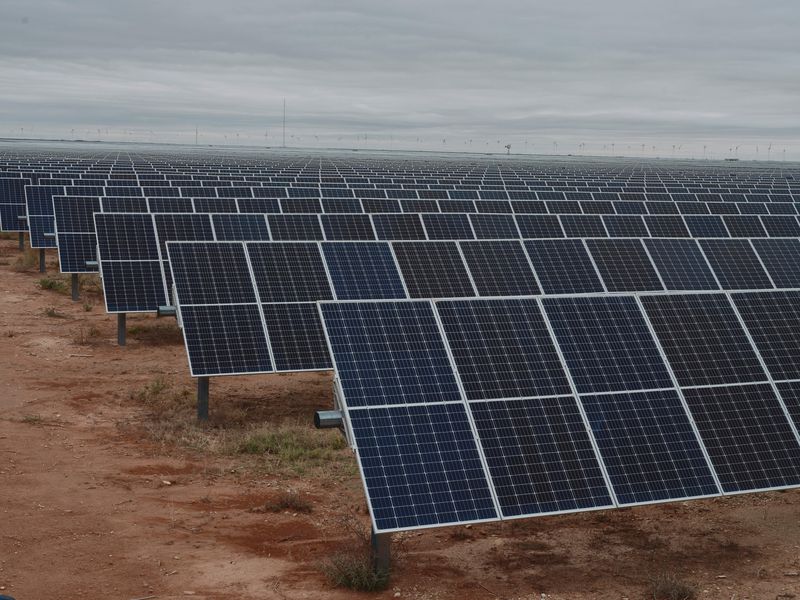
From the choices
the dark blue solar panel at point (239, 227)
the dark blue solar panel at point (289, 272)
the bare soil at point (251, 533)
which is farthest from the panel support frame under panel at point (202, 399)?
the dark blue solar panel at point (239, 227)

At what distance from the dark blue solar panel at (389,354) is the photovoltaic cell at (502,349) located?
0.22 metres

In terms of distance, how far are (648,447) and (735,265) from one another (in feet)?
33.5

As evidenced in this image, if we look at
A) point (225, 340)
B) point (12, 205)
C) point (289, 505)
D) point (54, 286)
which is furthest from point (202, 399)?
point (12, 205)

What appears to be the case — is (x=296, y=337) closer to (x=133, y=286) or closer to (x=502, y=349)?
(x=502, y=349)

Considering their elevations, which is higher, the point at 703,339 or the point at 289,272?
the point at 703,339

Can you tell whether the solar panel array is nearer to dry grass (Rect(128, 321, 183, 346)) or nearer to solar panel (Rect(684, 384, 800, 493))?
solar panel (Rect(684, 384, 800, 493))

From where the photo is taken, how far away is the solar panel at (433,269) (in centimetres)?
1631

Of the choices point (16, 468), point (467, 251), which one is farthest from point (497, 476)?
point (467, 251)

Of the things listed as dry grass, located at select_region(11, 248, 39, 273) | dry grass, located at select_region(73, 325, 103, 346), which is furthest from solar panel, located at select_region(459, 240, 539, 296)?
dry grass, located at select_region(11, 248, 39, 273)

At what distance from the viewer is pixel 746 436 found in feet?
33.6

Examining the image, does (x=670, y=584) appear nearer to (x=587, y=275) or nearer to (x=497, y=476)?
(x=497, y=476)

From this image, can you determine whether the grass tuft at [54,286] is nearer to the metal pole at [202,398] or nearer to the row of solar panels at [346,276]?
the row of solar panels at [346,276]

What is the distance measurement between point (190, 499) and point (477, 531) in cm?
367

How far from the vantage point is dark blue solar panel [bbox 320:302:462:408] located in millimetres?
→ 9562
